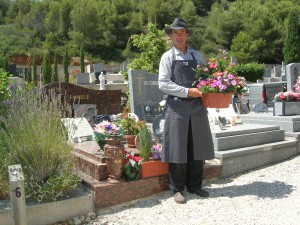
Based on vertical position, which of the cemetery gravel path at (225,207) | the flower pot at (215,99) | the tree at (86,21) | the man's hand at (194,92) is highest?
the tree at (86,21)

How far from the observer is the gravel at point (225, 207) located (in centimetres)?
400

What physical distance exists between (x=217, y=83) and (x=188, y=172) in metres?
1.11

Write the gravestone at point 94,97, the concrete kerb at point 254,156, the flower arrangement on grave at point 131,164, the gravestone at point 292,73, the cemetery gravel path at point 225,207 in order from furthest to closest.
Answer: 1. the gravestone at point 292,73
2. the gravestone at point 94,97
3. the concrete kerb at point 254,156
4. the flower arrangement on grave at point 131,164
5. the cemetery gravel path at point 225,207

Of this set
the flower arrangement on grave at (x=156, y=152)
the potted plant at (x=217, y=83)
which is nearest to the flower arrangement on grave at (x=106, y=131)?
the flower arrangement on grave at (x=156, y=152)

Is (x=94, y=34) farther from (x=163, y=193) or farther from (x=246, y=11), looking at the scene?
(x=163, y=193)

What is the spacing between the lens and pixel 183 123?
4492 mm

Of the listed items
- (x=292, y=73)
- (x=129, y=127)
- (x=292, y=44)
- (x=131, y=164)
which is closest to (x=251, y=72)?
(x=292, y=44)

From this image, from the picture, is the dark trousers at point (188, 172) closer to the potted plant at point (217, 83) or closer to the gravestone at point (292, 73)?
the potted plant at point (217, 83)

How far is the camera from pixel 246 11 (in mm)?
44469

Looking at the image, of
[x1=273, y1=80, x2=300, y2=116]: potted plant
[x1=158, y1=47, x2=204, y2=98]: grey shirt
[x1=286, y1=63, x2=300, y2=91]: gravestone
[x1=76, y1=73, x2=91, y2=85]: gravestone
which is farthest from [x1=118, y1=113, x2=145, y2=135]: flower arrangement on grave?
[x1=76, y1=73, x2=91, y2=85]: gravestone

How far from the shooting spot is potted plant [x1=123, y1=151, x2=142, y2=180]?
14.9 ft

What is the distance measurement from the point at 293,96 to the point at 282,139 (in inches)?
49.0

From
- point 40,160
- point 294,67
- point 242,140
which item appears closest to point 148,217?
point 40,160

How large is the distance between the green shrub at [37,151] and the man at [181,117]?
3.57 ft
